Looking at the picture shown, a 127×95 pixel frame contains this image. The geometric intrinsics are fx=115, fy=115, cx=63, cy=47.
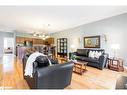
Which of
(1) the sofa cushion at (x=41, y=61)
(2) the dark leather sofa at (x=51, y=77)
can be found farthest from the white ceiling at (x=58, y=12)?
(2) the dark leather sofa at (x=51, y=77)

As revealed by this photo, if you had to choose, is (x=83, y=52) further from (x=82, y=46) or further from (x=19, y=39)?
(x=19, y=39)

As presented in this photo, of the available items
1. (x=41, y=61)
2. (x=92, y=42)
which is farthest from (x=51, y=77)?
(x=92, y=42)

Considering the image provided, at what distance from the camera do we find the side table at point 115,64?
4.92m

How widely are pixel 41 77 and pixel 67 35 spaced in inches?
287

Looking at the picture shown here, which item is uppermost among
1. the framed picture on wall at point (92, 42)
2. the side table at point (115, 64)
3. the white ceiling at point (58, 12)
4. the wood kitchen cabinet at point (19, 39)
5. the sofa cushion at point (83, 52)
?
the white ceiling at point (58, 12)

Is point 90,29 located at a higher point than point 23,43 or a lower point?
higher

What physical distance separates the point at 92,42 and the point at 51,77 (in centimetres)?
487

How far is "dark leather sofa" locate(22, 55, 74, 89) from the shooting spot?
2105mm

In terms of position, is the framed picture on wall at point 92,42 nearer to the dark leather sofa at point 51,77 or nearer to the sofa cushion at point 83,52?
the sofa cushion at point 83,52

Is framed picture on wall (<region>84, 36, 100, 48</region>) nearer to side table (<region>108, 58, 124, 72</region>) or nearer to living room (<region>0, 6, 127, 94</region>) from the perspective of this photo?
living room (<region>0, 6, 127, 94</region>)

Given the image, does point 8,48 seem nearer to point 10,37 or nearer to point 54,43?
point 10,37

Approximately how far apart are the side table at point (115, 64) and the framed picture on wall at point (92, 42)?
1.27 m
